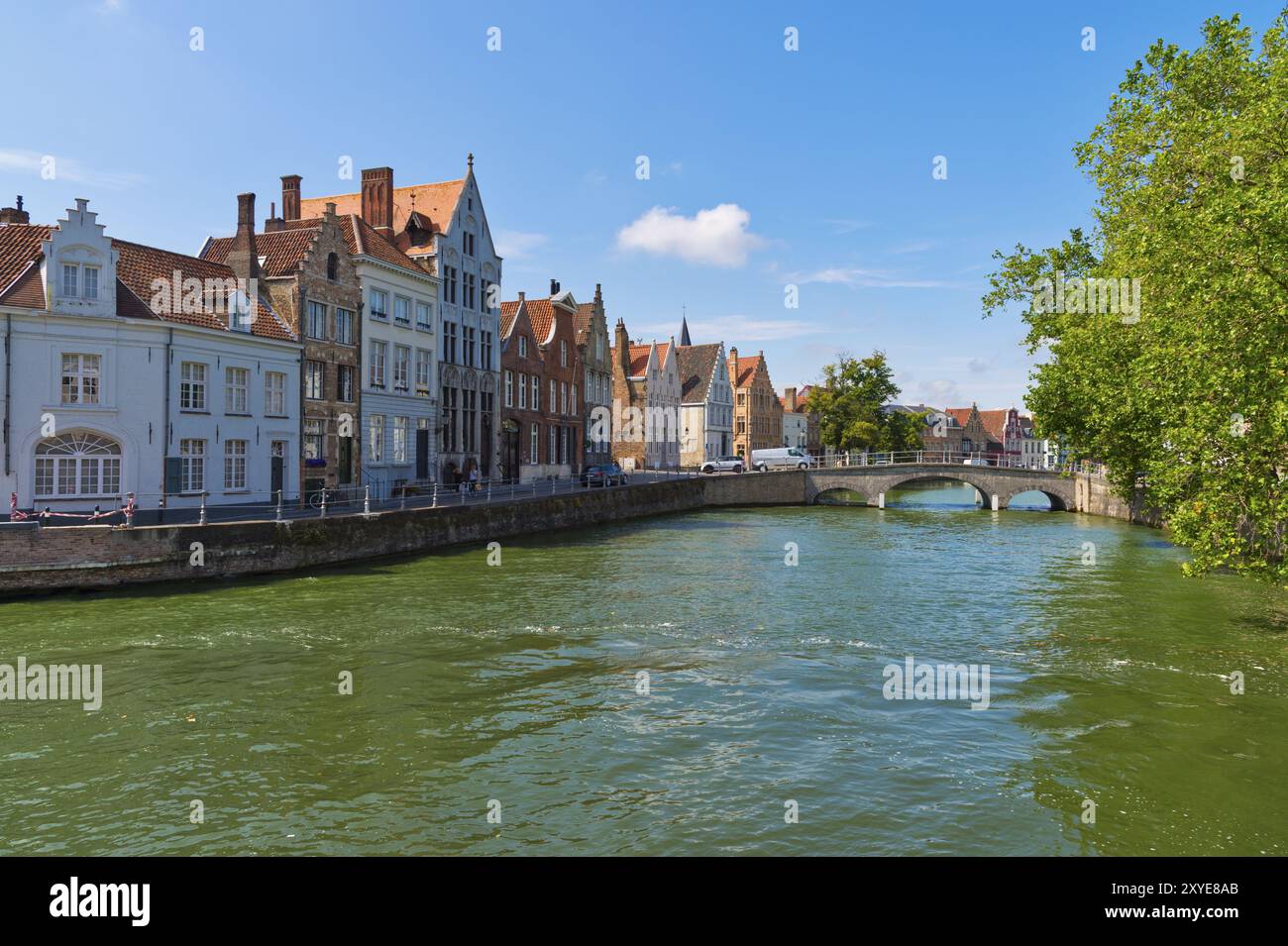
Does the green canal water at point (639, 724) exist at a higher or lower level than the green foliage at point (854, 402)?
lower

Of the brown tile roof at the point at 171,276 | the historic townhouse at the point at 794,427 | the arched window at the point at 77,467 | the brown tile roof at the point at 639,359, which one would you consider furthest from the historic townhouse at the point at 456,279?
the historic townhouse at the point at 794,427

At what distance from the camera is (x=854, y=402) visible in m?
87.2

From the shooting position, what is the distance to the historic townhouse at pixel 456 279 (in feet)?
161

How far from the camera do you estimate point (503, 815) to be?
33.3ft

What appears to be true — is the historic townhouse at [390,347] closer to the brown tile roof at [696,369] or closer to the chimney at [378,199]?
the chimney at [378,199]

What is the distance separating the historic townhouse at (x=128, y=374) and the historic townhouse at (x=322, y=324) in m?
1.66

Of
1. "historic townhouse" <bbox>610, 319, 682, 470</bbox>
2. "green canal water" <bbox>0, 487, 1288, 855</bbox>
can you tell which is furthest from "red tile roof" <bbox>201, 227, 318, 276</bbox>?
"historic townhouse" <bbox>610, 319, 682, 470</bbox>

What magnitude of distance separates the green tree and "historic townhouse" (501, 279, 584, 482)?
34.1 meters

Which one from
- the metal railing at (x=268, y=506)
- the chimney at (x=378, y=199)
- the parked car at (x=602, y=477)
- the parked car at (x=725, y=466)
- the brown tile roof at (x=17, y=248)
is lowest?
the metal railing at (x=268, y=506)

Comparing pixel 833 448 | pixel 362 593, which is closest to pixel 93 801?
pixel 362 593

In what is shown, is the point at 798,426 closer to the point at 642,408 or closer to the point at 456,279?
the point at 642,408

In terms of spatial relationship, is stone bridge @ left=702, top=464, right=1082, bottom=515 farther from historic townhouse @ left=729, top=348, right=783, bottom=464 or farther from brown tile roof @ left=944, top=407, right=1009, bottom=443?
brown tile roof @ left=944, top=407, right=1009, bottom=443
